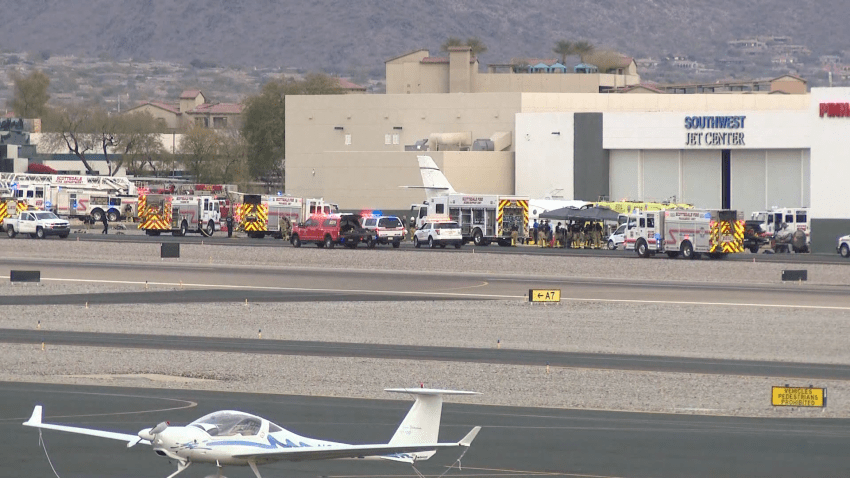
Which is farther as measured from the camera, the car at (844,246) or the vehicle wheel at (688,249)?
the car at (844,246)

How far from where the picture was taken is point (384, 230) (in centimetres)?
7462

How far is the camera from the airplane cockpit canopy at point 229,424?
17.8 metres

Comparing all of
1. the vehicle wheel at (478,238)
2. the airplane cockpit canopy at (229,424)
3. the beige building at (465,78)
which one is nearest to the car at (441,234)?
the vehicle wheel at (478,238)

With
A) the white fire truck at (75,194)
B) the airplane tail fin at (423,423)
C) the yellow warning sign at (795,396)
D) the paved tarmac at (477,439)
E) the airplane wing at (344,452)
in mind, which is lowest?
the paved tarmac at (477,439)

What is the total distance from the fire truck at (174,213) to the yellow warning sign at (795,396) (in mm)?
63235

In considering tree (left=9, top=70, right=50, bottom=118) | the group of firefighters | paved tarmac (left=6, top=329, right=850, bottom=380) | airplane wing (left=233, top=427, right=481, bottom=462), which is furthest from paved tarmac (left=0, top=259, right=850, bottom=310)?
tree (left=9, top=70, right=50, bottom=118)

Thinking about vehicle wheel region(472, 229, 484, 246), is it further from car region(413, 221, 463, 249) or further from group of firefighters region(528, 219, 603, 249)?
car region(413, 221, 463, 249)

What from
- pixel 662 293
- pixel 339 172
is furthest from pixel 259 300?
pixel 339 172

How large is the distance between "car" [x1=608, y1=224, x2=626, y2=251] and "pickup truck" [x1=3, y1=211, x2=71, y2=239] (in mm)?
32499

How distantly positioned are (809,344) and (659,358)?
18.8 feet

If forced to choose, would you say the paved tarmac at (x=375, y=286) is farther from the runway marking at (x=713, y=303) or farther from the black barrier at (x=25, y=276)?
the black barrier at (x=25, y=276)

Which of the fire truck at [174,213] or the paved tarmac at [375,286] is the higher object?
the fire truck at [174,213]

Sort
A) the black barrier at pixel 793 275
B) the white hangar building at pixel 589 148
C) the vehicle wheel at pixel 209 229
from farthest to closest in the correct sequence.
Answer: the white hangar building at pixel 589 148
the vehicle wheel at pixel 209 229
the black barrier at pixel 793 275

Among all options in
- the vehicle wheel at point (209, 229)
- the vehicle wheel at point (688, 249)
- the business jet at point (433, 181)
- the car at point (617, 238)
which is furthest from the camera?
the business jet at point (433, 181)
